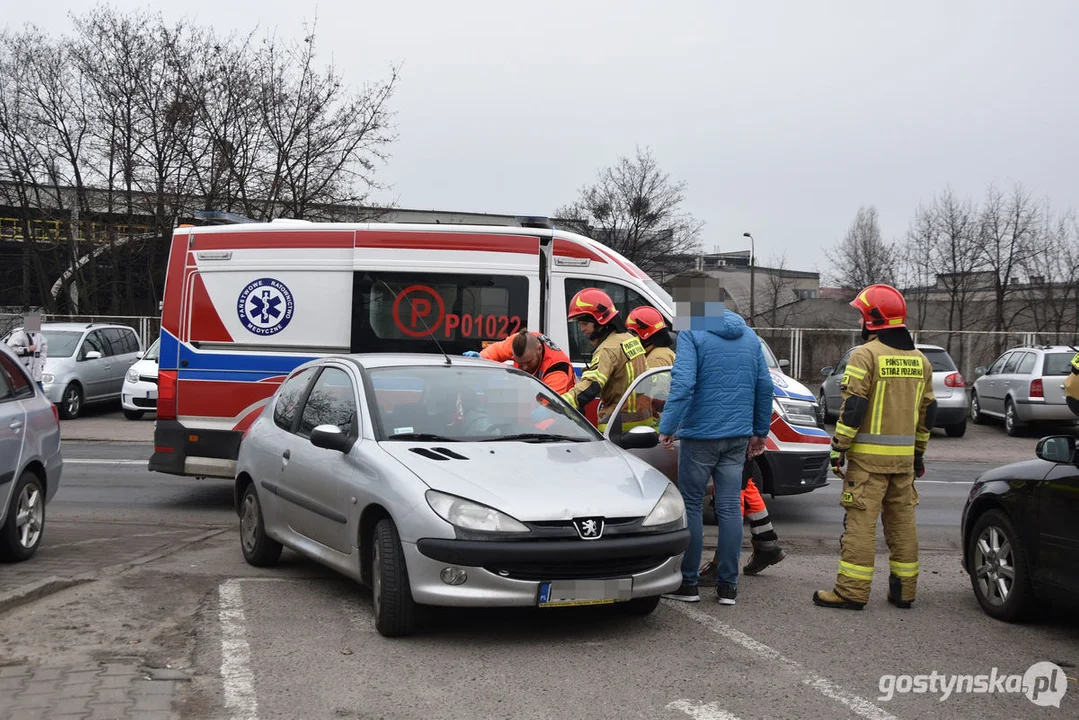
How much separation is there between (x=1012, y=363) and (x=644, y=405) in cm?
1526

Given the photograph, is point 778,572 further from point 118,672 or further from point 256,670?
point 118,672

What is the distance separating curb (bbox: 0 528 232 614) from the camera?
19.8 feet

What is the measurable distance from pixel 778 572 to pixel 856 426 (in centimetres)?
176

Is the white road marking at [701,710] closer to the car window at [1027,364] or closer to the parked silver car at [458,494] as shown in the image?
the parked silver car at [458,494]

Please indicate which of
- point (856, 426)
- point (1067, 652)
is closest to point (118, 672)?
point (856, 426)

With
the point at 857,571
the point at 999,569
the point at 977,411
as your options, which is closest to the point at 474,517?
the point at 857,571

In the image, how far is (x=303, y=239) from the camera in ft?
34.0

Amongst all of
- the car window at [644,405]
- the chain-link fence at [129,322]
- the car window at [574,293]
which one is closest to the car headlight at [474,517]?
the car window at [644,405]

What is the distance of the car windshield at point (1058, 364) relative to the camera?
63.5 ft

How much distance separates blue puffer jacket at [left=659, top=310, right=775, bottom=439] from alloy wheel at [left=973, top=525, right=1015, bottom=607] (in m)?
1.43

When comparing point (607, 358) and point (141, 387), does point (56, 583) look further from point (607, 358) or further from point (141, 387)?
point (141, 387)

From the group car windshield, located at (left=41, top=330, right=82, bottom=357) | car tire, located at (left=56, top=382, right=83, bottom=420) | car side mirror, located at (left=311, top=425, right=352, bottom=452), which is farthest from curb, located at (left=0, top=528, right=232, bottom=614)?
car windshield, located at (left=41, top=330, right=82, bottom=357)

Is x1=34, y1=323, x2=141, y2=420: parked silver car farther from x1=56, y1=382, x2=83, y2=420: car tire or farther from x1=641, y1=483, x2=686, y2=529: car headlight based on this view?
x1=641, y1=483, x2=686, y2=529: car headlight

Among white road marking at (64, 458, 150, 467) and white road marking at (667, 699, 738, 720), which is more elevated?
white road marking at (667, 699, 738, 720)
